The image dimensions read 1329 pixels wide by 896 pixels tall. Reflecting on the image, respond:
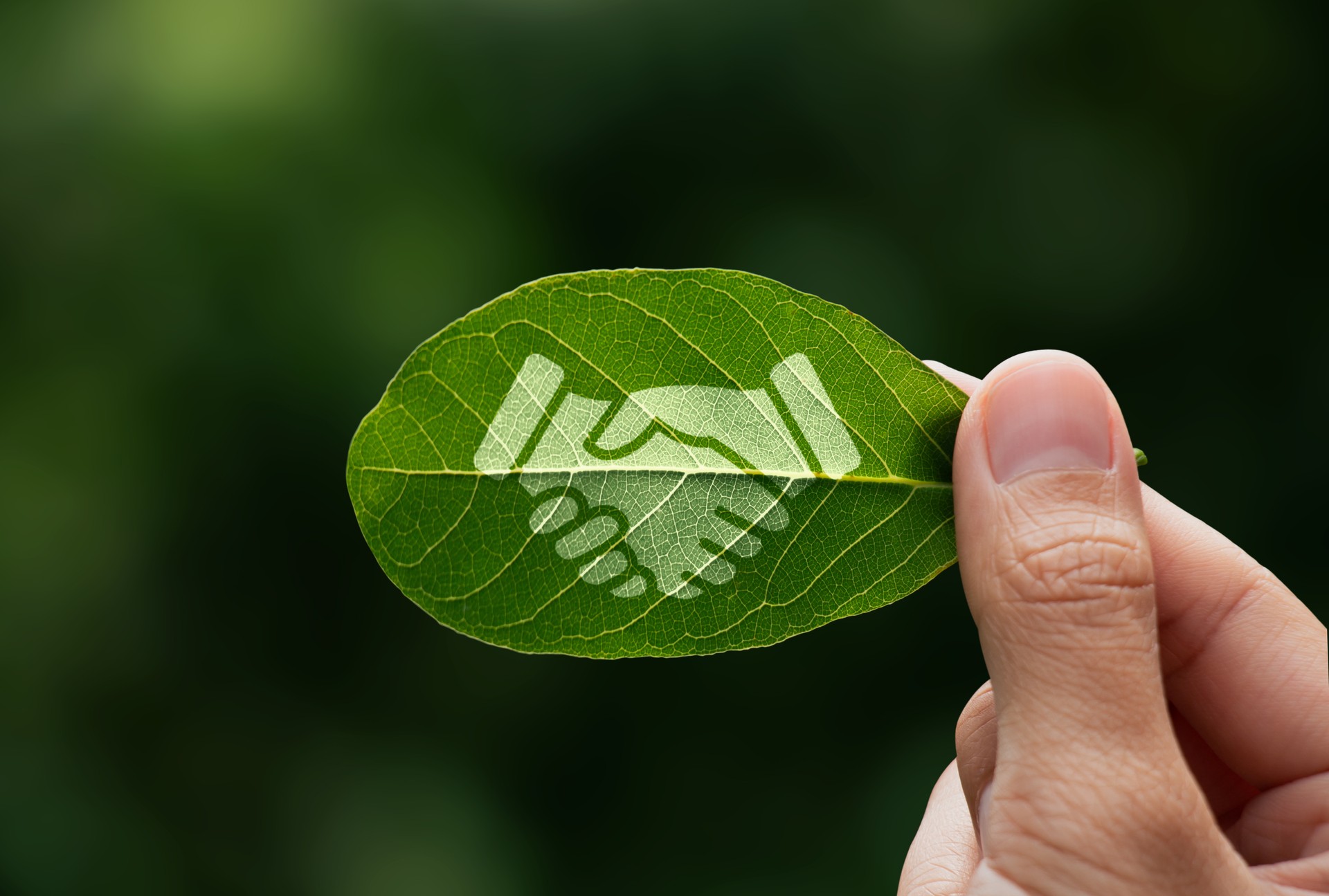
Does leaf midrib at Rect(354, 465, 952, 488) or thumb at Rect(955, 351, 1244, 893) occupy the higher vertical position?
leaf midrib at Rect(354, 465, 952, 488)

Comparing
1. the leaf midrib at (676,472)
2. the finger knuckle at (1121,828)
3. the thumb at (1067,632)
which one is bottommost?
the finger knuckle at (1121,828)

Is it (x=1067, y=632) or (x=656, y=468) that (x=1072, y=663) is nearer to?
(x=1067, y=632)

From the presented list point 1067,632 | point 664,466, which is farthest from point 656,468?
point 1067,632

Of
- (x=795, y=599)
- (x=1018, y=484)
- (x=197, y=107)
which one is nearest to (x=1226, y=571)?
(x=1018, y=484)

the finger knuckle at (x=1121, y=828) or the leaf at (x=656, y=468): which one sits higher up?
the leaf at (x=656, y=468)

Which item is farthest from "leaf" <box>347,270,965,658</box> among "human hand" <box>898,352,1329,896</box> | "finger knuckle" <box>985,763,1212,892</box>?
"finger knuckle" <box>985,763,1212,892</box>

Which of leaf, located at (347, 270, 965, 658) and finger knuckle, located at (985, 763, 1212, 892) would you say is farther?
leaf, located at (347, 270, 965, 658)

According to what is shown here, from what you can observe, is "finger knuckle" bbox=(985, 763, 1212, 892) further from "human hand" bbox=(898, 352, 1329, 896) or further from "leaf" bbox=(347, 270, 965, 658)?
"leaf" bbox=(347, 270, 965, 658)

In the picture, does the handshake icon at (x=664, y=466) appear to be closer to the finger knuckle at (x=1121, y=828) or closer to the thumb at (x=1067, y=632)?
the thumb at (x=1067, y=632)

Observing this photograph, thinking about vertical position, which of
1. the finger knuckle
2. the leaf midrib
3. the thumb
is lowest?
the finger knuckle

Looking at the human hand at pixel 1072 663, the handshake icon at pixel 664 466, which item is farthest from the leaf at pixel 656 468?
the human hand at pixel 1072 663
